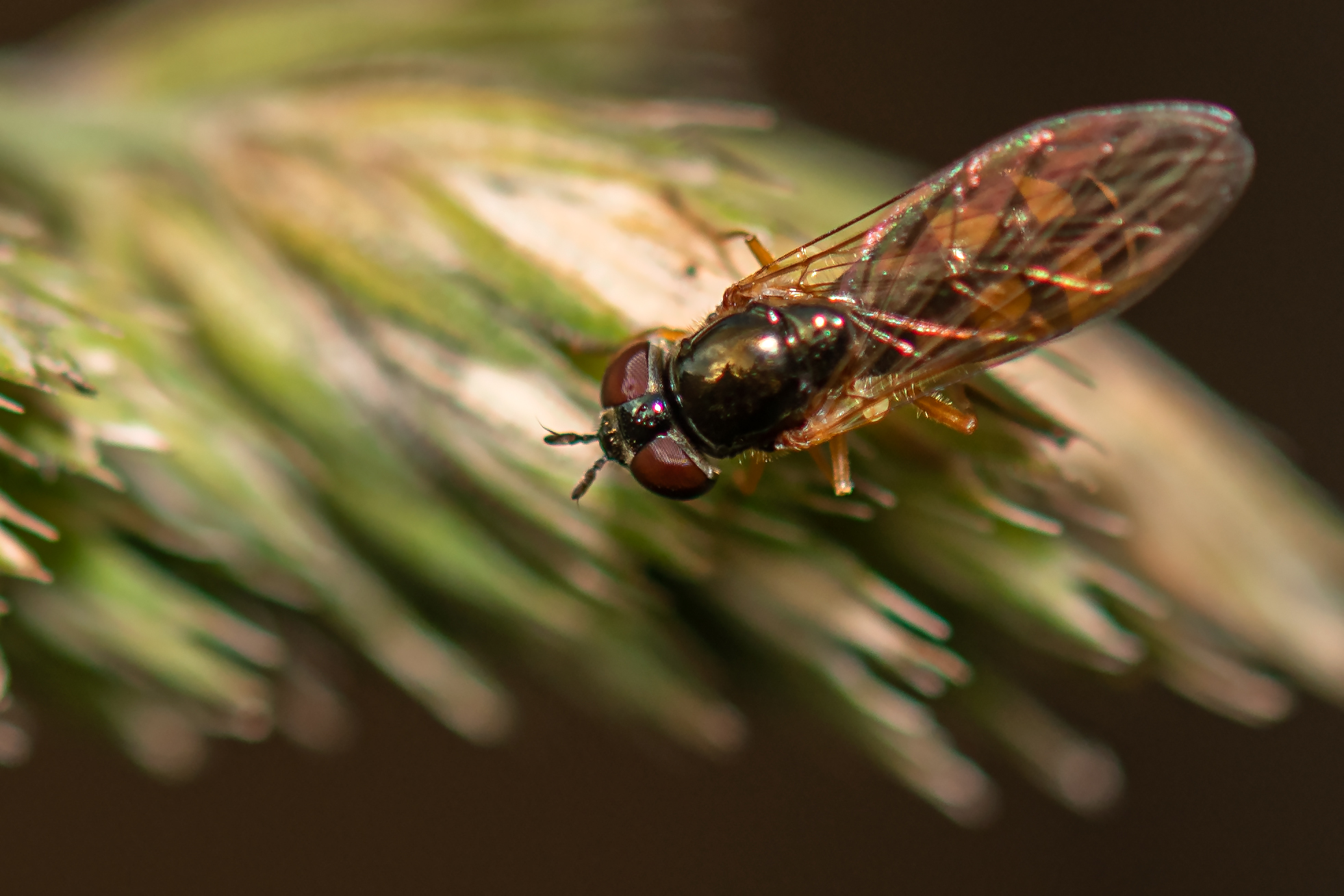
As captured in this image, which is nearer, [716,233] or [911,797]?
[716,233]

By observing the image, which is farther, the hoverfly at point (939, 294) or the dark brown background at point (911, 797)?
the dark brown background at point (911, 797)

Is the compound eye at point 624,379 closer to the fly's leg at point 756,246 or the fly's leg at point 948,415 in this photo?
the fly's leg at point 756,246

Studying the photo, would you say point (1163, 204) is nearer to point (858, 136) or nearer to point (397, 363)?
point (397, 363)

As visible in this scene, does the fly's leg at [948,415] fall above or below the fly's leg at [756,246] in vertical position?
below

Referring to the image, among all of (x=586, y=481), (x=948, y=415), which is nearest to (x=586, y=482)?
(x=586, y=481)

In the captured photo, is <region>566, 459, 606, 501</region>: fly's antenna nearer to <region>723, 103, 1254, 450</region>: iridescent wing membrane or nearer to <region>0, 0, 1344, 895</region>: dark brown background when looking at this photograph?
<region>723, 103, 1254, 450</region>: iridescent wing membrane

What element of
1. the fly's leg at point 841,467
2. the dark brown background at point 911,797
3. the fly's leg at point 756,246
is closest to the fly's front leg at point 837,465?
the fly's leg at point 841,467

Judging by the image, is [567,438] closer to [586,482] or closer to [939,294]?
[586,482]
